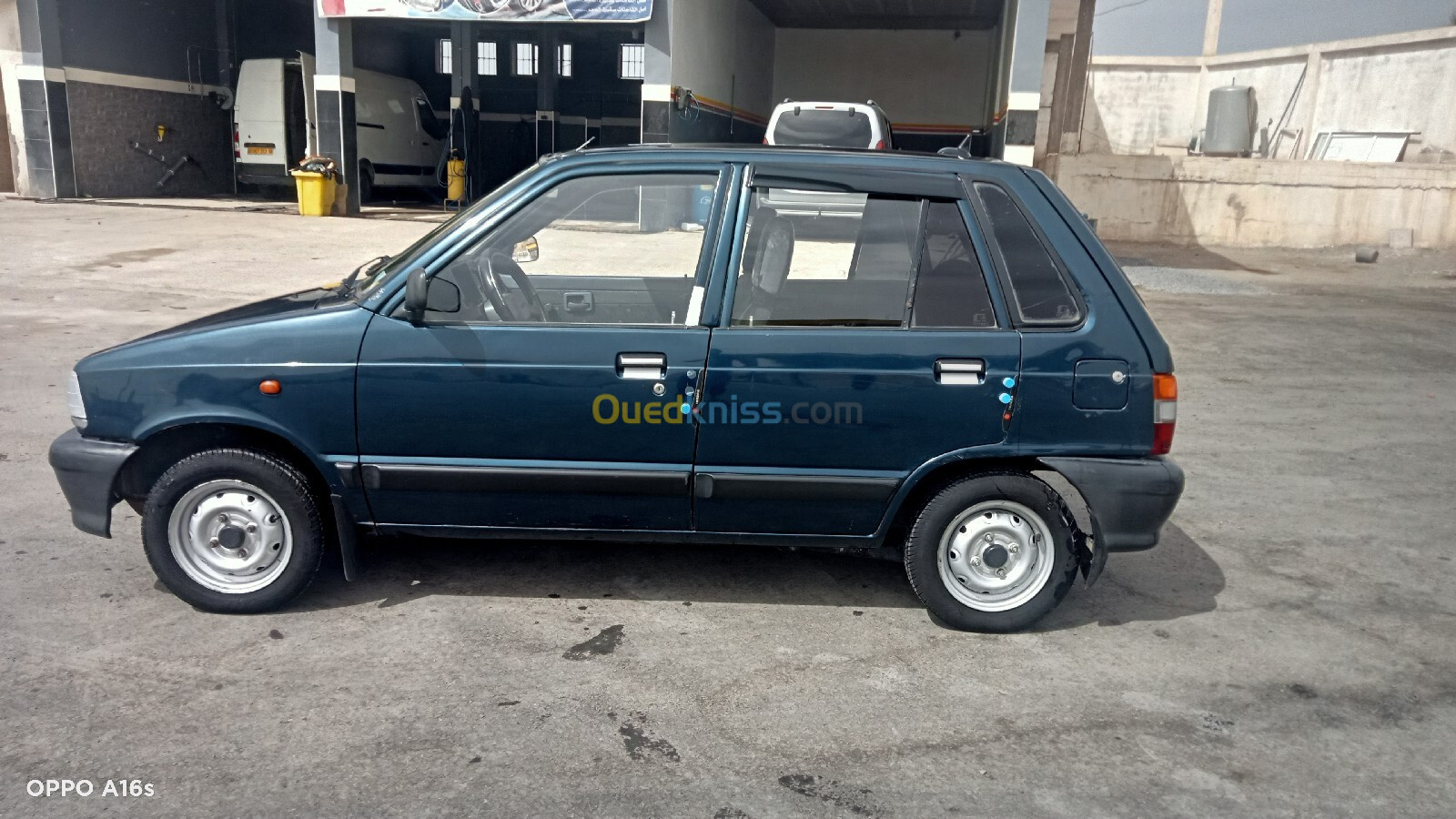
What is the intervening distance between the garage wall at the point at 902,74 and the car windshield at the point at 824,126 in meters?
14.7

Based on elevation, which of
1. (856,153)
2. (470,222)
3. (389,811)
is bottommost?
(389,811)

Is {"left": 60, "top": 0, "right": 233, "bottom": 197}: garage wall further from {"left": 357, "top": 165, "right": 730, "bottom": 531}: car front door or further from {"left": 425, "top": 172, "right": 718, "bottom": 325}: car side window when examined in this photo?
{"left": 357, "top": 165, "right": 730, "bottom": 531}: car front door

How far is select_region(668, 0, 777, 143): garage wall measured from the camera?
58.2 ft

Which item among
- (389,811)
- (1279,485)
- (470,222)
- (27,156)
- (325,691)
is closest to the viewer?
(389,811)

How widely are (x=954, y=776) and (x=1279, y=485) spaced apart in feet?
12.6

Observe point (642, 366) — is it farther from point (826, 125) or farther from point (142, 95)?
point (142, 95)

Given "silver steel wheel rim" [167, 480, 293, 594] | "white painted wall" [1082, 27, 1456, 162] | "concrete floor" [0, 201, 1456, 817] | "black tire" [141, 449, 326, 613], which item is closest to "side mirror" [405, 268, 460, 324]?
"black tire" [141, 449, 326, 613]

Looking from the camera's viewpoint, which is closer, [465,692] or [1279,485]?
[465,692]

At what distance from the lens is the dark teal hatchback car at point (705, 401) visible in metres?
3.84

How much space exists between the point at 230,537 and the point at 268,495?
22cm

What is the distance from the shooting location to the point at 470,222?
396 cm

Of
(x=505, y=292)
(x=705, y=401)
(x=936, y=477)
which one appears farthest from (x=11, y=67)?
(x=936, y=477)

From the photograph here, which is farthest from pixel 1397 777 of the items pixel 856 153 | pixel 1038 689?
pixel 856 153

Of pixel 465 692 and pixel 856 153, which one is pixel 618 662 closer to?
pixel 465 692
